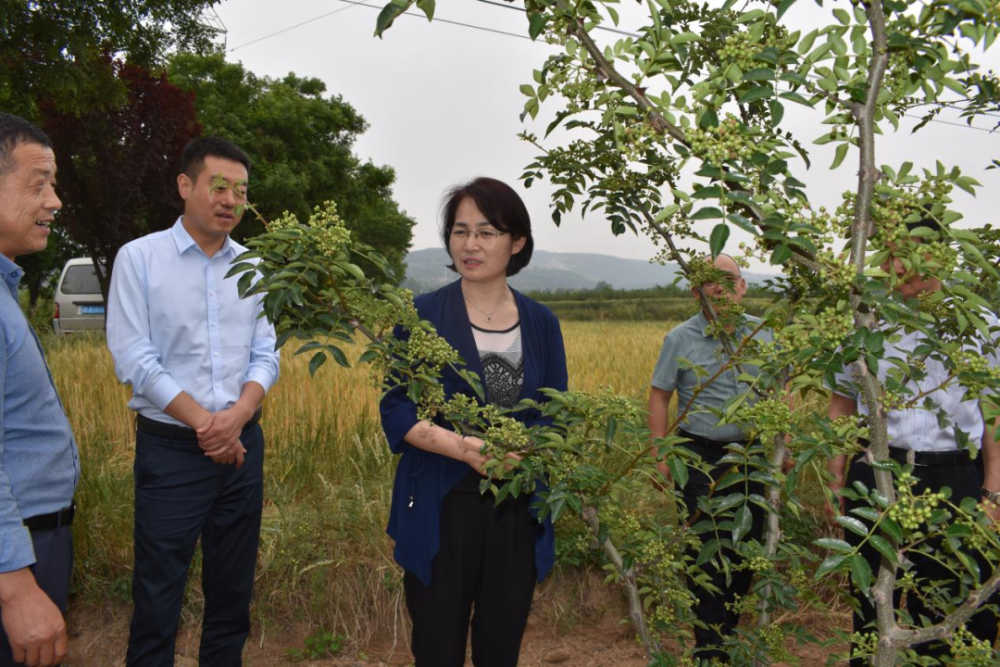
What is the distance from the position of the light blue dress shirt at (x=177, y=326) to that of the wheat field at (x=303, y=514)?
4.23ft

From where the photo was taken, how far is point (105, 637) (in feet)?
12.9

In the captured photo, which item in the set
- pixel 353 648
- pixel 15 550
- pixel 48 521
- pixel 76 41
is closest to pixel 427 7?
pixel 15 550

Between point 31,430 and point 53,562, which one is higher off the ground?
point 31,430

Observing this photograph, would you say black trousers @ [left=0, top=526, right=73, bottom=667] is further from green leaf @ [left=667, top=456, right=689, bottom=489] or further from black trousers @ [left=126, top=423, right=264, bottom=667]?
green leaf @ [left=667, top=456, right=689, bottom=489]

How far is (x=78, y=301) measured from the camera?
1750cm

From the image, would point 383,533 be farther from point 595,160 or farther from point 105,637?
point 595,160

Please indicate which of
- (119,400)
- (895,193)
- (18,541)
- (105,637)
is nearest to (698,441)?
(895,193)

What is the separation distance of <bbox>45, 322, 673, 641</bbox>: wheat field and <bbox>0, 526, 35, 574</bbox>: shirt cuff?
2142 mm

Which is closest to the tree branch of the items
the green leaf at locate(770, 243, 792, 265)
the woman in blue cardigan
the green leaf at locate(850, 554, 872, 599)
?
the woman in blue cardigan

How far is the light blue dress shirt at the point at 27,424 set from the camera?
197cm

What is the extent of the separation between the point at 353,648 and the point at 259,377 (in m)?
1.71

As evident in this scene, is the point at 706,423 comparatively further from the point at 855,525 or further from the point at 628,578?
the point at 855,525

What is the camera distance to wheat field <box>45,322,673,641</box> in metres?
4.00

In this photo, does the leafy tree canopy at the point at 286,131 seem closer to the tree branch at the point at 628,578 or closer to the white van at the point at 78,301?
the white van at the point at 78,301
